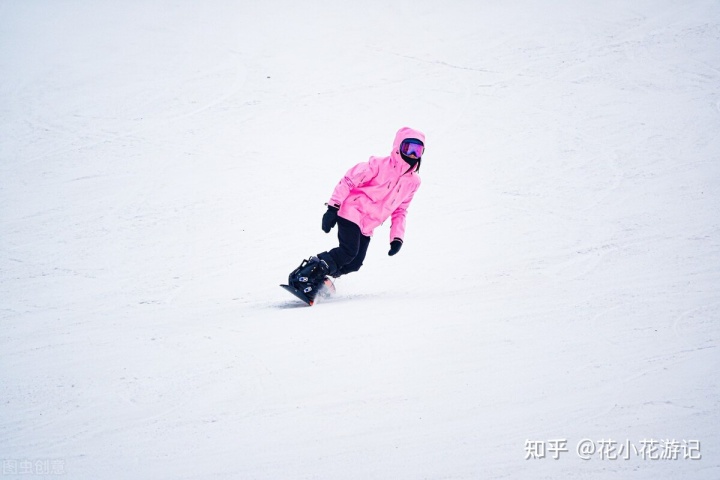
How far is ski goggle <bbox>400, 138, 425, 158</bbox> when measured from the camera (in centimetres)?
570

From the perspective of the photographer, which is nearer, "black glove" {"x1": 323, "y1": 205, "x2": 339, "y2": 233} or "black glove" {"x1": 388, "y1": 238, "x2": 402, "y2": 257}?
"black glove" {"x1": 323, "y1": 205, "x2": 339, "y2": 233}

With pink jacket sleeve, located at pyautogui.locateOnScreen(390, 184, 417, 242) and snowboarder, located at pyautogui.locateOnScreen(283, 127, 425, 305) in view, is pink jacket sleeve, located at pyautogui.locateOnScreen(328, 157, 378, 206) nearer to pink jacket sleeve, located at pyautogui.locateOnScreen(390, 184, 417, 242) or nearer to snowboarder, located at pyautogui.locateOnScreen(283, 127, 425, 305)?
snowboarder, located at pyautogui.locateOnScreen(283, 127, 425, 305)

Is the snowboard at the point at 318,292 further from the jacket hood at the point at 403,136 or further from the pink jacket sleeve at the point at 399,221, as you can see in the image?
the jacket hood at the point at 403,136

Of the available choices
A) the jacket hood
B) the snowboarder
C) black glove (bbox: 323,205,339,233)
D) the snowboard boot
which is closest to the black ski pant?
the snowboarder

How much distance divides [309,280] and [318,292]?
20 cm

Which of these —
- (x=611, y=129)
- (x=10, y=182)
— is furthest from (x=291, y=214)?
(x=611, y=129)

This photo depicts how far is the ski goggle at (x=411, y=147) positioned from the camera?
570cm

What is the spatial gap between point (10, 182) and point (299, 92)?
18.4ft

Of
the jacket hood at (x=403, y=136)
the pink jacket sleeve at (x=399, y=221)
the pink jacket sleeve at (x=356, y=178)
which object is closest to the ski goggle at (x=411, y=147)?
the jacket hood at (x=403, y=136)

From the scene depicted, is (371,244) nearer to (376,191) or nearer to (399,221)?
(399,221)

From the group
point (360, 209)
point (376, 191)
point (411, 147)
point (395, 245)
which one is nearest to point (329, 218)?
point (360, 209)

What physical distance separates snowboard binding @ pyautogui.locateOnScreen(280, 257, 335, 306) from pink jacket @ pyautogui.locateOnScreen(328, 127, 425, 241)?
52cm

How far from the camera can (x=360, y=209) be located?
6.14 metres

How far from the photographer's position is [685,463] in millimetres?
3299
